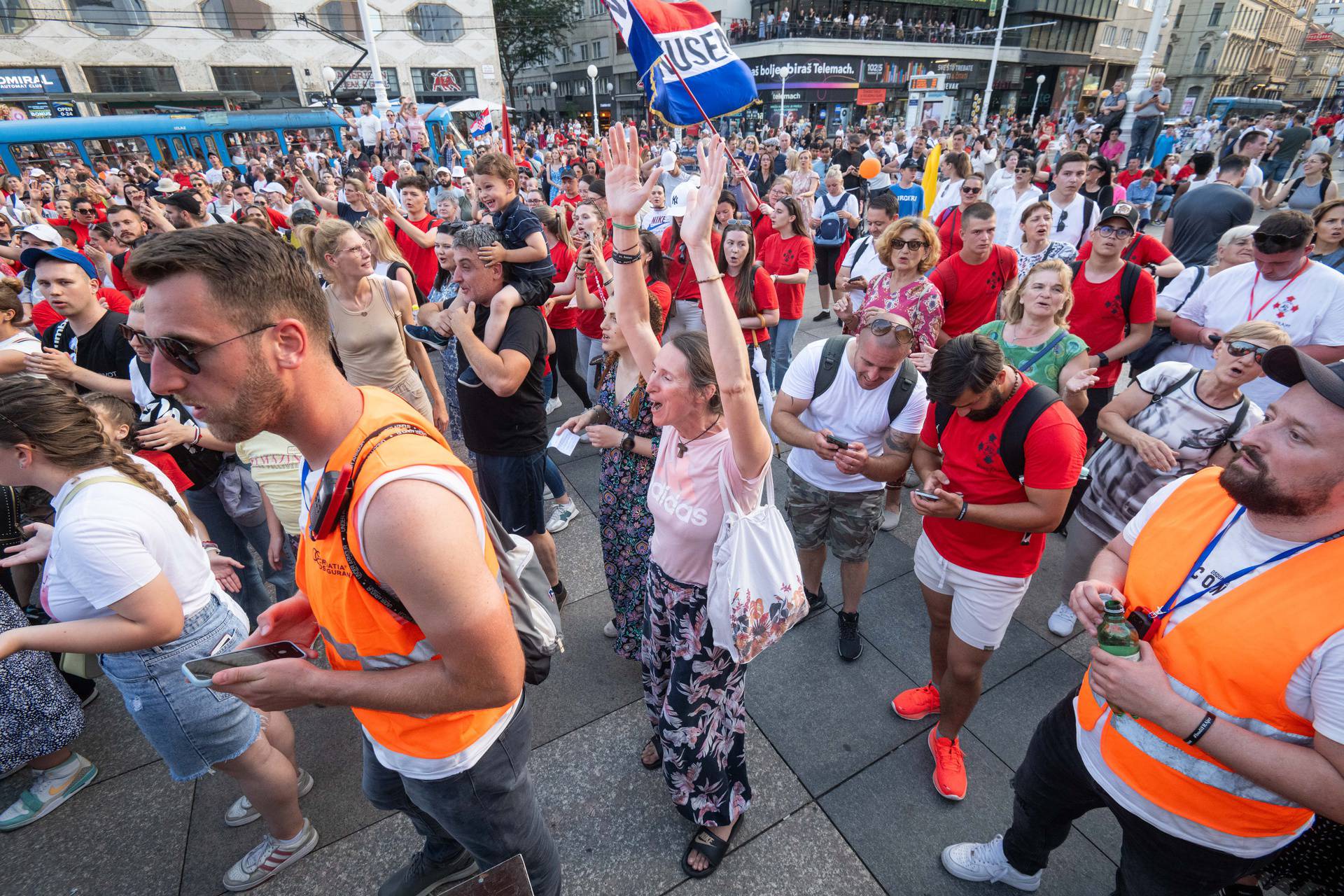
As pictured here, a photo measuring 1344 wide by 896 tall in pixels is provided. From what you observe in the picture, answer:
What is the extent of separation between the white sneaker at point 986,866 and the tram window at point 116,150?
2812 cm

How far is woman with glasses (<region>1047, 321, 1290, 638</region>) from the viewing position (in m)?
2.58

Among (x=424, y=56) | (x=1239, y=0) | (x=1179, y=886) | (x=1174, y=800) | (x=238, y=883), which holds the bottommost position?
(x=238, y=883)

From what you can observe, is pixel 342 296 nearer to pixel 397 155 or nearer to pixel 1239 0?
pixel 397 155

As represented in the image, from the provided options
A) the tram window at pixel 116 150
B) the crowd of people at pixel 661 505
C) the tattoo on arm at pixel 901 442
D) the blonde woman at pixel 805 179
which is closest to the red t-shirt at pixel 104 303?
the crowd of people at pixel 661 505

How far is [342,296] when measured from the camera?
3.83m

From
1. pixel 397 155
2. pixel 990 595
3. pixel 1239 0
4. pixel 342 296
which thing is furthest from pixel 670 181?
pixel 1239 0

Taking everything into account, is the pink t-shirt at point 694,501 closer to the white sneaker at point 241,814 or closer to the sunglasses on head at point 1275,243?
the white sneaker at point 241,814

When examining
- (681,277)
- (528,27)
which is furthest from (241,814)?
(528,27)

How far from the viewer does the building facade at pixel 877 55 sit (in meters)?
40.1

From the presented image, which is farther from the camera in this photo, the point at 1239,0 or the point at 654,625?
the point at 1239,0

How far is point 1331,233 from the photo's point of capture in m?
4.56

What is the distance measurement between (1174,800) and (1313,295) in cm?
358

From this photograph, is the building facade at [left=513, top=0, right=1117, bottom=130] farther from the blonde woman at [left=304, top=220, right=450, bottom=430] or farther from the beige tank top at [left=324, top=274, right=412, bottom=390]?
the beige tank top at [left=324, top=274, right=412, bottom=390]

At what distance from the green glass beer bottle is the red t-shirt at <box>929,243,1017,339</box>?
357 centimetres
